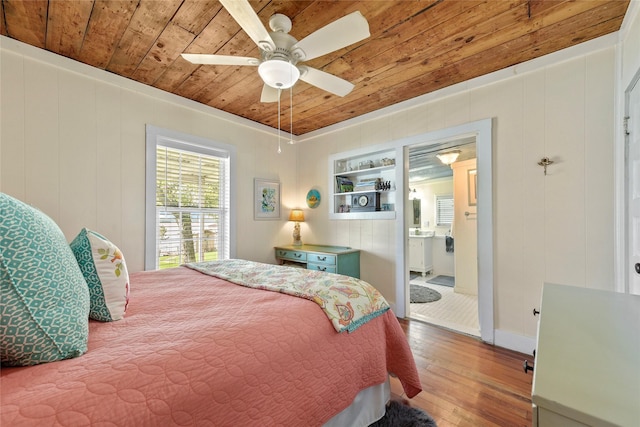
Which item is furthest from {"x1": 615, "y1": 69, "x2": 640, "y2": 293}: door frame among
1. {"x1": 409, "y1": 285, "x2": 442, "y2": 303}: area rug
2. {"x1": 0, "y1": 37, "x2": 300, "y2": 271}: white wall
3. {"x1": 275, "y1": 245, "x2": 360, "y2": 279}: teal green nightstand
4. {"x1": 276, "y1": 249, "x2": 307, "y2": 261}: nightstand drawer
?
{"x1": 0, "y1": 37, "x2": 300, "y2": 271}: white wall

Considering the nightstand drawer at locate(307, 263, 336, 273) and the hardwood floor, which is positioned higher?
the nightstand drawer at locate(307, 263, 336, 273)

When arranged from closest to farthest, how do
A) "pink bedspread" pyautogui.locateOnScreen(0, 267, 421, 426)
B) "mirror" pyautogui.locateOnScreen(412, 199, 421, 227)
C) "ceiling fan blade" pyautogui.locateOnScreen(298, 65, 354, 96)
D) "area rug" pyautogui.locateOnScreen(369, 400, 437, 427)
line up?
"pink bedspread" pyautogui.locateOnScreen(0, 267, 421, 426) < "area rug" pyautogui.locateOnScreen(369, 400, 437, 427) < "ceiling fan blade" pyautogui.locateOnScreen(298, 65, 354, 96) < "mirror" pyautogui.locateOnScreen(412, 199, 421, 227)

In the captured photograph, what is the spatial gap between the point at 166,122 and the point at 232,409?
9.62ft

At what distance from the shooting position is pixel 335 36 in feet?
4.77

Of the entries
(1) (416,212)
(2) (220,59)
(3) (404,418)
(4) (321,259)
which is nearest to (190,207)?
(4) (321,259)

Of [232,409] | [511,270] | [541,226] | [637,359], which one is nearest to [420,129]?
[541,226]

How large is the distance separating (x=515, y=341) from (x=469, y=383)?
82 centimetres

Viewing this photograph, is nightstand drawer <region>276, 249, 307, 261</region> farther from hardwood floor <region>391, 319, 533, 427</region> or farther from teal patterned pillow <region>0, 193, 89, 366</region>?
teal patterned pillow <region>0, 193, 89, 366</region>

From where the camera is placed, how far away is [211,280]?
1788mm

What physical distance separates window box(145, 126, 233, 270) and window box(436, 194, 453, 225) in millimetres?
4896

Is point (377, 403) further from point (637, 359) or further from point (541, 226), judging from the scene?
point (541, 226)

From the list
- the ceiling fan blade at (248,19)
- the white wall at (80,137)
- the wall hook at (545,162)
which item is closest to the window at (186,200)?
the white wall at (80,137)

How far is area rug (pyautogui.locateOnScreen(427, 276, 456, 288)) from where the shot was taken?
477 centimetres

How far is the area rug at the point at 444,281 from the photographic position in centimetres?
477
